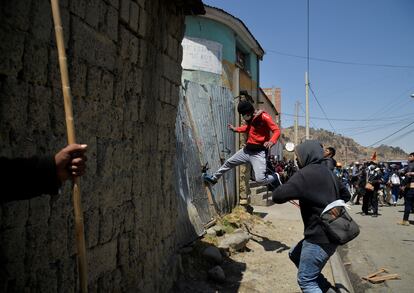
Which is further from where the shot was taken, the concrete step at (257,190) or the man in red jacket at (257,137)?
the concrete step at (257,190)

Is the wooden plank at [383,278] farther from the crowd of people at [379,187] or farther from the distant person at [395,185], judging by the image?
the distant person at [395,185]

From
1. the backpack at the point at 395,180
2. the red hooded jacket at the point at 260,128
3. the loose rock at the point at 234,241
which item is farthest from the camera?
the backpack at the point at 395,180

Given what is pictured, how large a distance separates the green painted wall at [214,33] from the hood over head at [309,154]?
32.6 ft

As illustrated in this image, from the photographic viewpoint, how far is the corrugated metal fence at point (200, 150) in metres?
5.96

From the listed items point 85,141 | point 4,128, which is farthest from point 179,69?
point 4,128

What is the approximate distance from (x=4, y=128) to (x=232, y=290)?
150 inches

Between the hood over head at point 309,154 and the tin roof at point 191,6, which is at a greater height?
the tin roof at point 191,6

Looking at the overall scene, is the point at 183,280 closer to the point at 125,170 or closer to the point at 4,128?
the point at 125,170

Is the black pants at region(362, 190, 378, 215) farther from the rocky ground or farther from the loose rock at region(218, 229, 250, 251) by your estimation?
the loose rock at region(218, 229, 250, 251)

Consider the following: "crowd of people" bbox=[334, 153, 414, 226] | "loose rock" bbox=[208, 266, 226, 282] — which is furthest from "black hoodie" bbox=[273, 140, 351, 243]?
"crowd of people" bbox=[334, 153, 414, 226]

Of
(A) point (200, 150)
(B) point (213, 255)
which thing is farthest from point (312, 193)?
(A) point (200, 150)

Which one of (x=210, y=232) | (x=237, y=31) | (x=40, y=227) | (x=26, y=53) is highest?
(x=237, y=31)

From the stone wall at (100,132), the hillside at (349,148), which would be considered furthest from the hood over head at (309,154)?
the hillside at (349,148)

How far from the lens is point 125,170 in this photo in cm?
340
